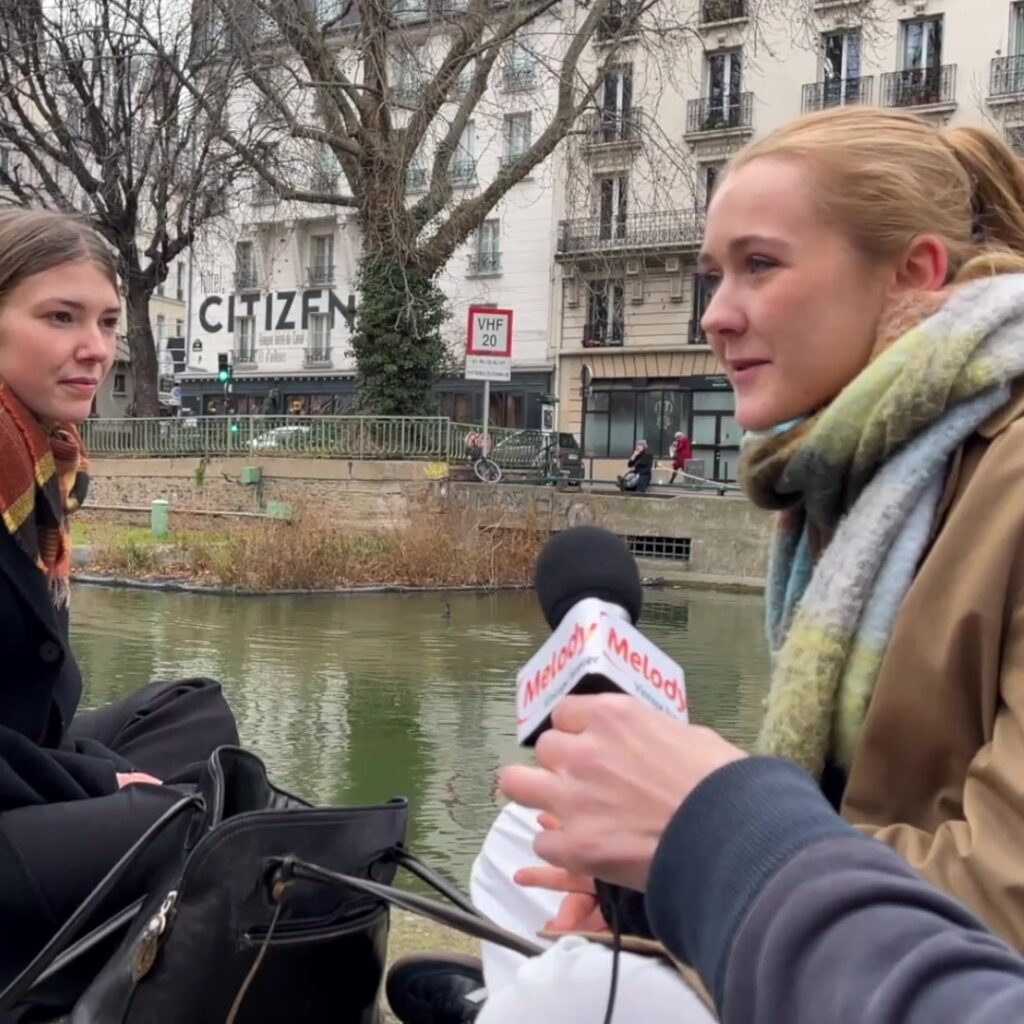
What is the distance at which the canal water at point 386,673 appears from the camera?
Answer: 16.7 ft

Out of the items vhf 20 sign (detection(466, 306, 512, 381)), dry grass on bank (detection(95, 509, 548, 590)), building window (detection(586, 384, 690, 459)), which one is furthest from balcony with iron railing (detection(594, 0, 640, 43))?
building window (detection(586, 384, 690, 459))

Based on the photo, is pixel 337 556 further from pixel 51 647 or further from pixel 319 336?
pixel 319 336

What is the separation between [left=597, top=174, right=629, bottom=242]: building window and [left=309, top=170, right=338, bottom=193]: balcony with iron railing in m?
11.2

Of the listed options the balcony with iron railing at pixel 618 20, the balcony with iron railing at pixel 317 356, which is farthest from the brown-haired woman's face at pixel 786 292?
the balcony with iron railing at pixel 317 356

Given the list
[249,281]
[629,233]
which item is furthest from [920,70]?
[249,281]

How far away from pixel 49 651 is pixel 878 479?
146cm

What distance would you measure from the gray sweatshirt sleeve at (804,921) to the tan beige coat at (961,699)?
0.99 ft

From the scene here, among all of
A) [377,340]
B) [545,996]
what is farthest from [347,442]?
[545,996]

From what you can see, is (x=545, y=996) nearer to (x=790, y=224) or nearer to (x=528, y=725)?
(x=528, y=725)

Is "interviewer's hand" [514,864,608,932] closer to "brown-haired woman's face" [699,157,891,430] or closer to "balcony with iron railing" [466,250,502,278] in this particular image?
"brown-haired woman's face" [699,157,891,430]

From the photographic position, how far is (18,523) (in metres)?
2.18

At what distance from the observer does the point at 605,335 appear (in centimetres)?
3131

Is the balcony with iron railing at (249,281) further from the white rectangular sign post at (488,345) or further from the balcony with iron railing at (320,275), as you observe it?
the white rectangular sign post at (488,345)

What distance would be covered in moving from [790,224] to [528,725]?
786 millimetres
